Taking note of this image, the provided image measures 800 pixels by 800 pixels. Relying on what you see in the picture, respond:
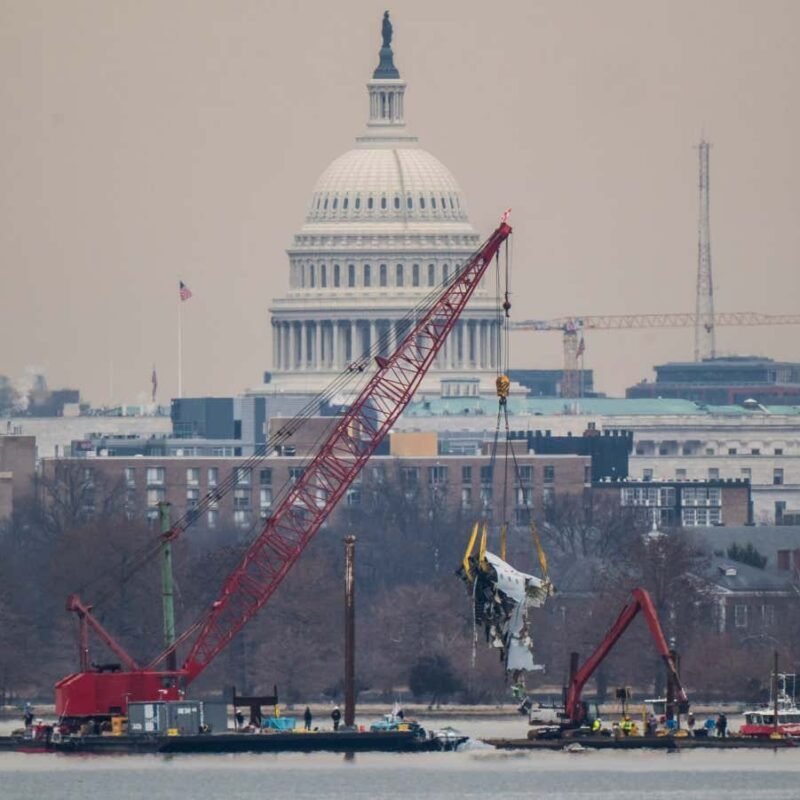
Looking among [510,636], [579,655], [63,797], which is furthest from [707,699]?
[63,797]

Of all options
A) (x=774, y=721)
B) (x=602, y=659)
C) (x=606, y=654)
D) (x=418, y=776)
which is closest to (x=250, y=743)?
(x=418, y=776)

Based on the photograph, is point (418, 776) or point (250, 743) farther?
point (250, 743)

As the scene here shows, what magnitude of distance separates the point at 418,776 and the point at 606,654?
718 inches

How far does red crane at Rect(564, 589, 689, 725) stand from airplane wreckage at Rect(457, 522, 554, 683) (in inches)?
60.3

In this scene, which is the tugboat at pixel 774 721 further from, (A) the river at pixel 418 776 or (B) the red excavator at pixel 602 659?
(B) the red excavator at pixel 602 659

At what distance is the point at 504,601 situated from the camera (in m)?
178

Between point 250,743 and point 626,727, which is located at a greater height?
point 626,727

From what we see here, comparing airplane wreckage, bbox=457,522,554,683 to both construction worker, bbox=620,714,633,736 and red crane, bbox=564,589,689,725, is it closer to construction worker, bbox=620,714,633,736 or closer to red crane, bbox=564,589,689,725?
red crane, bbox=564,589,689,725

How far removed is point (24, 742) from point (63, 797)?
1425cm

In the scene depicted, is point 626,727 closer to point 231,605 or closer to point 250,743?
point 250,743

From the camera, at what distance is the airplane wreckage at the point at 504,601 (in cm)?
17700

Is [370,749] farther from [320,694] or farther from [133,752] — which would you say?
[320,694]

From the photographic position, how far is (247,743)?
17375 centimetres

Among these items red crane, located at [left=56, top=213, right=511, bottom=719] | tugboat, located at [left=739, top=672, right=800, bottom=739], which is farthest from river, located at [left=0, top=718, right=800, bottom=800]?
red crane, located at [left=56, top=213, right=511, bottom=719]
